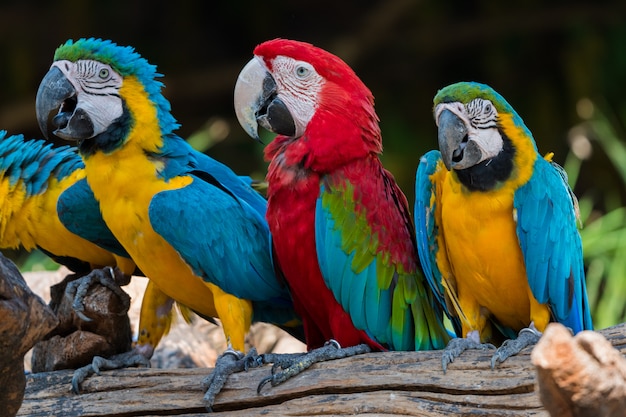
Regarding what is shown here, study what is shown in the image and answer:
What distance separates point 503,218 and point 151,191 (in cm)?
101

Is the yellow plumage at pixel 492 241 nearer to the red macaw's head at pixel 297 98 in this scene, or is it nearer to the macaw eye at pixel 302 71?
Result: the red macaw's head at pixel 297 98

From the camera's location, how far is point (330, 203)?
2709mm

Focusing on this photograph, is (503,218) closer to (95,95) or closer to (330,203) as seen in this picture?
(330,203)

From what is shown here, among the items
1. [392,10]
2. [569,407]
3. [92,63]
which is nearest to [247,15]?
[392,10]

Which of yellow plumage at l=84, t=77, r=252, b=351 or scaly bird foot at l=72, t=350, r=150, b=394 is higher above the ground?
yellow plumage at l=84, t=77, r=252, b=351

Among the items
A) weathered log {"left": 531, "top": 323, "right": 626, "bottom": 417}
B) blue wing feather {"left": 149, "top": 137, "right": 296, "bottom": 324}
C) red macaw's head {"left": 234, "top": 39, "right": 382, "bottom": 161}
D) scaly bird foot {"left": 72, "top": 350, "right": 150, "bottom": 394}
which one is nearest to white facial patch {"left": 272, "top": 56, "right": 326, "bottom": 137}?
red macaw's head {"left": 234, "top": 39, "right": 382, "bottom": 161}

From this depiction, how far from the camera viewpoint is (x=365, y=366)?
8.07 feet

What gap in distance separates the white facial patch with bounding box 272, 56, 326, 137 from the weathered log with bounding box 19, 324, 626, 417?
0.74m

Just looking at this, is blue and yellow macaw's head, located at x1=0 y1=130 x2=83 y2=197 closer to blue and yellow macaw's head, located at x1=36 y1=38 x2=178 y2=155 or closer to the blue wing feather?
blue and yellow macaw's head, located at x1=36 y1=38 x2=178 y2=155

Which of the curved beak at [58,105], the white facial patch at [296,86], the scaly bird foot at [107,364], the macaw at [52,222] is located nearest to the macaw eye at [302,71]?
the white facial patch at [296,86]

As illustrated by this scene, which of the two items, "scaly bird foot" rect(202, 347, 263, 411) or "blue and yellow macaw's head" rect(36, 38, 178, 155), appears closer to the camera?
"scaly bird foot" rect(202, 347, 263, 411)

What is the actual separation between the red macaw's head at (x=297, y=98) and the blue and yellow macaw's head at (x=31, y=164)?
0.70 m

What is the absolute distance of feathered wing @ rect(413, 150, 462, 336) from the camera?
106 inches

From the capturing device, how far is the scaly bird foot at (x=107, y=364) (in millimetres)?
2756
